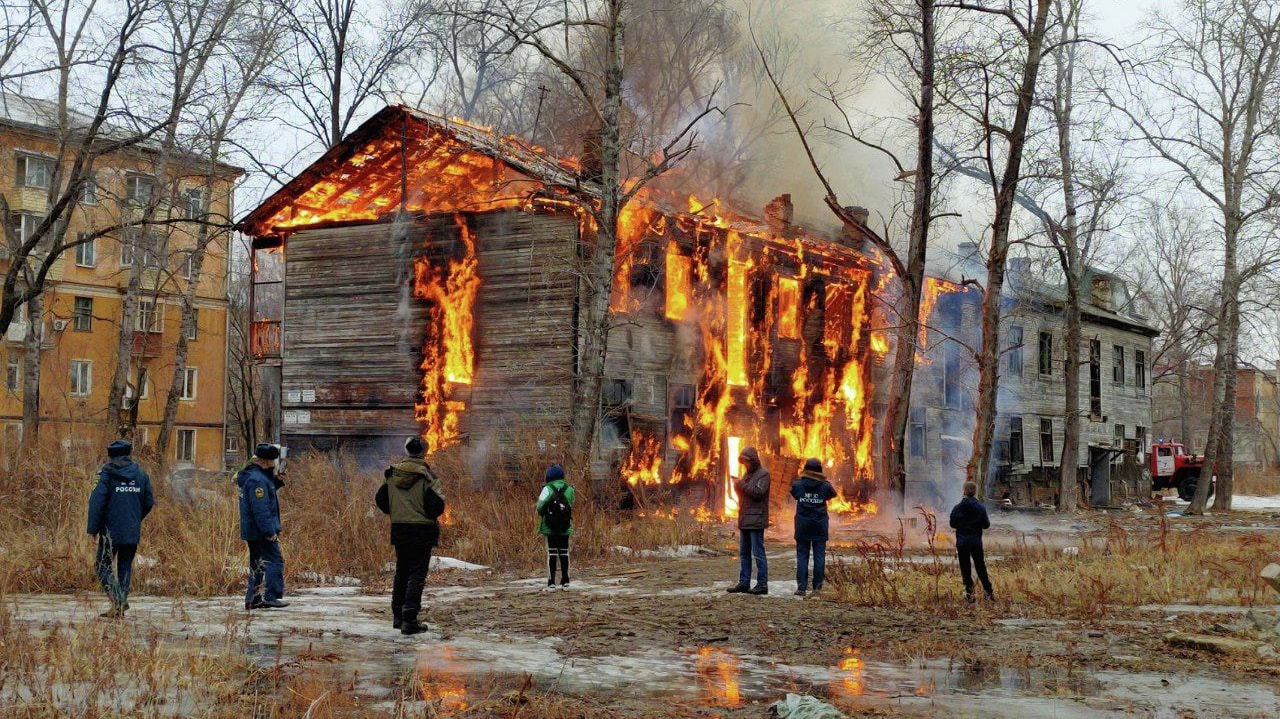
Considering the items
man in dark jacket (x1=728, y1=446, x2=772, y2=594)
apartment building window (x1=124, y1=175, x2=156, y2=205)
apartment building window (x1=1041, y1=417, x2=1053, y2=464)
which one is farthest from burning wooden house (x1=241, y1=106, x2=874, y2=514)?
apartment building window (x1=1041, y1=417, x2=1053, y2=464)

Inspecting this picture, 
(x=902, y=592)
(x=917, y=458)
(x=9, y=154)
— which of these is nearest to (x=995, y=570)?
(x=902, y=592)

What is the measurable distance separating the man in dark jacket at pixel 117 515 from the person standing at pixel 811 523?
7.74 m

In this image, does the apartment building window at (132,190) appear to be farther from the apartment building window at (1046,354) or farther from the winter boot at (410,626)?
the apartment building window at (1046,354)

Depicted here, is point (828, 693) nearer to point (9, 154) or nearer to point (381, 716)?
point (381, 716)

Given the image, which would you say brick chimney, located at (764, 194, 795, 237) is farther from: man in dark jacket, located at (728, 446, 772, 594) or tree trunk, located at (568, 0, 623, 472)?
man in dark jacket, located at (728, 446, 772, 594)

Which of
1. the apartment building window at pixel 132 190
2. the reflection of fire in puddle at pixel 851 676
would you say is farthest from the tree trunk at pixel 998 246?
the apartment building window at pixel 132 190

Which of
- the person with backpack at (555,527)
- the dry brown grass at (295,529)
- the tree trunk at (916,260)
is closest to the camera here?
the dry brown grass at (295,529)

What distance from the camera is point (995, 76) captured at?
953 inches

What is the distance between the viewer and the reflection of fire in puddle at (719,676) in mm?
8195

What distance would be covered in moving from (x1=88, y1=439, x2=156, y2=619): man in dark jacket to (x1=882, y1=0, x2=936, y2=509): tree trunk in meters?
17.9

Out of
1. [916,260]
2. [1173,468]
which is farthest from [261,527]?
[1173,468]

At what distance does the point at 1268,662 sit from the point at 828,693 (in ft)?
13.4

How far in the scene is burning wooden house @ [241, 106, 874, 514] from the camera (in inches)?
1064

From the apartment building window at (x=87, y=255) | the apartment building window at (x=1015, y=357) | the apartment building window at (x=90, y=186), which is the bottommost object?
the apartment building window at (x=1015, y=357)
